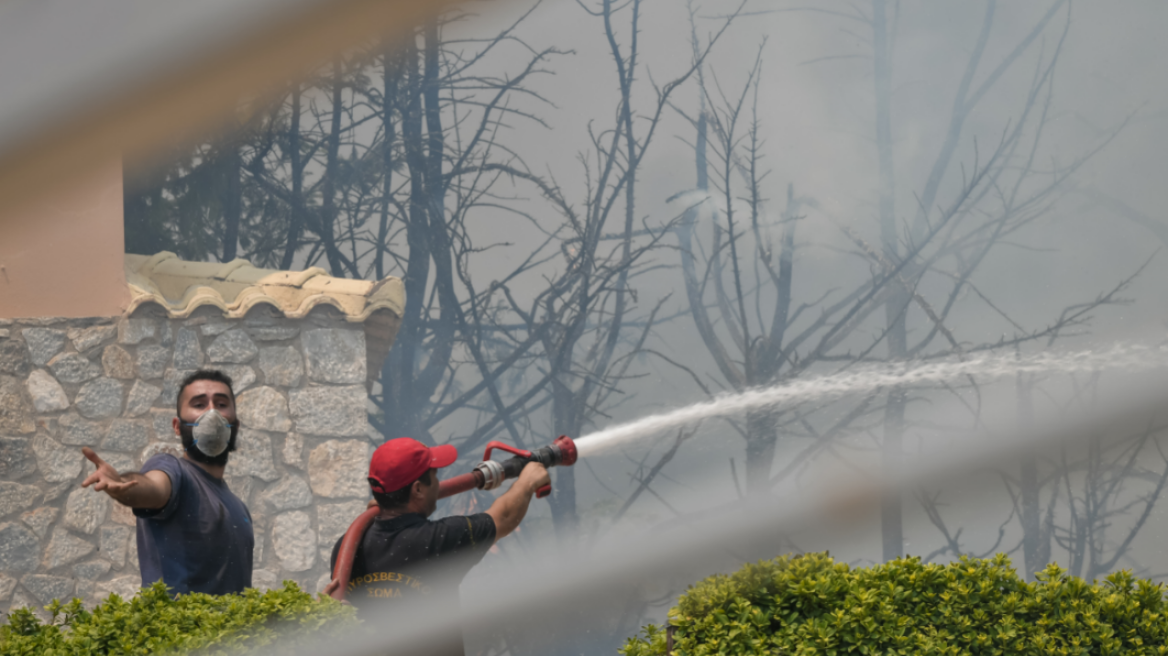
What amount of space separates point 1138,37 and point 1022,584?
13.7ft

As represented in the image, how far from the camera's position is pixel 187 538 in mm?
1811

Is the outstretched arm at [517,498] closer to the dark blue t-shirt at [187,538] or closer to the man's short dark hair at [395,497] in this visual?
the man's short dark hair at [395,497]

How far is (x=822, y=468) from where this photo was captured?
0.44ft

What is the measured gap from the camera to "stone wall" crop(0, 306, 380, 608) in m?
3.36

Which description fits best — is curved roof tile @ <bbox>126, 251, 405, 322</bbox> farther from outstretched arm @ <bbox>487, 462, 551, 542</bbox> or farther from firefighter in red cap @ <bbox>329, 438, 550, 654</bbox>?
outstretched arm @ <bbox>487, 462, 551, 542</bbox>

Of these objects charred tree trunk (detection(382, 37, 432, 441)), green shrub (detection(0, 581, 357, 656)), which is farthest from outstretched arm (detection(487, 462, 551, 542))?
charred tree trunk (detection(382, 37, 432, 441))

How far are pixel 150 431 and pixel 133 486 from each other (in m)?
1.95

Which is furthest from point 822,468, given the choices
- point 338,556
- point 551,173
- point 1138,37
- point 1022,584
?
point 1138,37

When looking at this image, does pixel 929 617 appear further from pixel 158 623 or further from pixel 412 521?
pixel 158 623

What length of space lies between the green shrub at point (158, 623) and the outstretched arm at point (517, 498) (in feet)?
1.23

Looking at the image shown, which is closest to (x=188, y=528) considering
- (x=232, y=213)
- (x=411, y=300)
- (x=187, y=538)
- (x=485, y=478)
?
→ (x=187, y=538)

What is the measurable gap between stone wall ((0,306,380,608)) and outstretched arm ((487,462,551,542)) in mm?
1811

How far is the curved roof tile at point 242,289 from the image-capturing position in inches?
133

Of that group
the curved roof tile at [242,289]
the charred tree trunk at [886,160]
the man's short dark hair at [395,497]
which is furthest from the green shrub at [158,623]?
the charred tree trunk at [886,160]
